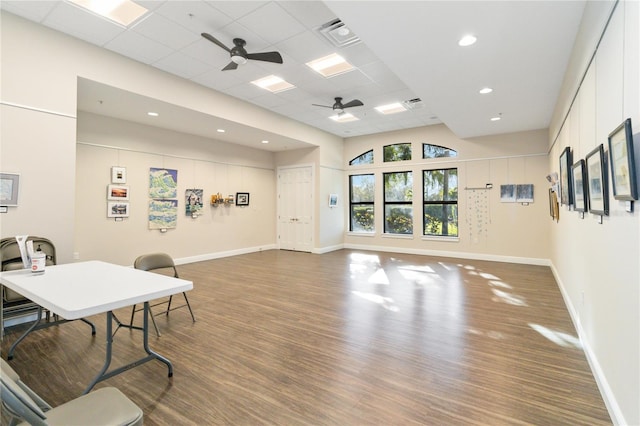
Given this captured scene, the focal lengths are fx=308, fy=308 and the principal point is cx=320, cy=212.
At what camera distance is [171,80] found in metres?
5.16

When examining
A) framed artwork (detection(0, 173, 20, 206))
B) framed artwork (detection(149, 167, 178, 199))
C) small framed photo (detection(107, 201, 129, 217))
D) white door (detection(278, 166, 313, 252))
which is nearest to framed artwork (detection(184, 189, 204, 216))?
framed artwork (detection(149, 167, 178, 199))

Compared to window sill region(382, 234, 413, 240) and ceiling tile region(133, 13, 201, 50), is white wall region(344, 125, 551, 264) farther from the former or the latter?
ceiling tile region(133, 13, 201, 50)

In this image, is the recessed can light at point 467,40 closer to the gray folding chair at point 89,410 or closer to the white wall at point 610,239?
the white wall at point 610,239

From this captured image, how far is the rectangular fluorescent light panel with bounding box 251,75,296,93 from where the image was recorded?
5.43 metres

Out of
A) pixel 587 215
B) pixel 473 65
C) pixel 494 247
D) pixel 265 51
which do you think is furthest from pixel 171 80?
pixel 494 247

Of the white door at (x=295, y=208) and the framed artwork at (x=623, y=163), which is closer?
the framed artwork at (x=623, y=163)

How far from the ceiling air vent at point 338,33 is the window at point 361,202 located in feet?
18.5

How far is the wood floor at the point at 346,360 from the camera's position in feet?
6.79

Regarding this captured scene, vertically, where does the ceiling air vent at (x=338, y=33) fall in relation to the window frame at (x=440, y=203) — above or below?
above

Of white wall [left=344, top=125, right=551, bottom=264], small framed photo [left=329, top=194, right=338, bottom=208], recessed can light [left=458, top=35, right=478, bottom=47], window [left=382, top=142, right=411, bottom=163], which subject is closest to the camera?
recessed can light [left=458, top=35, right=478, bottom=47]

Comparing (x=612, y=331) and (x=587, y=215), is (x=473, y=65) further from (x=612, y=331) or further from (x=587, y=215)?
(x=612, y=331)

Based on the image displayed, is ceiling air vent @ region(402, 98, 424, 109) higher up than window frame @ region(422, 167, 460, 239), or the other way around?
ceiling air vent @ region(402, 98, 424, 109)

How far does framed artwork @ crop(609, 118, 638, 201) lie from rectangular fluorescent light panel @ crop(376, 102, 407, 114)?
202 inches

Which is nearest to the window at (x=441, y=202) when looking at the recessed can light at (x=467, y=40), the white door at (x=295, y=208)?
the white door at (x=295, y=208)
